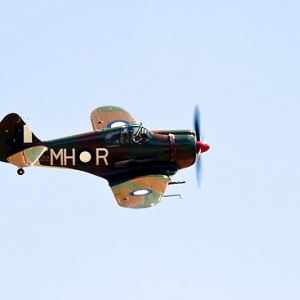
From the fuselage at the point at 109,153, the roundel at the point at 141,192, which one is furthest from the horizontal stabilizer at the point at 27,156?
the roundel at the point at 141,192

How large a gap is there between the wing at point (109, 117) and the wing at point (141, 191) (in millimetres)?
4071

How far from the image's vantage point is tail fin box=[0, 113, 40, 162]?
44.2 metres

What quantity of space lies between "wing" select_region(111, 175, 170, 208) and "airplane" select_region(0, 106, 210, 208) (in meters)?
0.05

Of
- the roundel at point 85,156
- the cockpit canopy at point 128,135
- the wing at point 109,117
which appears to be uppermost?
the wing at point 109,117

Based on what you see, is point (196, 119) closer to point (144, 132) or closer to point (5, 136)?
point (144, 132)

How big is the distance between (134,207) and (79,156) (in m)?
4.14

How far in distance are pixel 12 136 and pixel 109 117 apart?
532cm

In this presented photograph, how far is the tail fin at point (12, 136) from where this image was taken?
4422 centimetres

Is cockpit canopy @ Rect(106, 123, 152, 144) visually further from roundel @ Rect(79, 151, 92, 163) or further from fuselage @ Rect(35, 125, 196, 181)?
roundel @ Rect(79, 151, 92, 163)

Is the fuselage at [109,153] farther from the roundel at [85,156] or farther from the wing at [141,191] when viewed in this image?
the wing at [141,191]

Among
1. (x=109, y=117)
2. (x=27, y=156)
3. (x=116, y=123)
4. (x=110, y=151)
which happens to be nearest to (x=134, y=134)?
(x=110, y=151)

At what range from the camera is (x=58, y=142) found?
146ft

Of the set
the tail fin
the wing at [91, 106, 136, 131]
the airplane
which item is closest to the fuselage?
the airplane

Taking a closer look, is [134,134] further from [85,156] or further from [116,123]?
[116,123]
